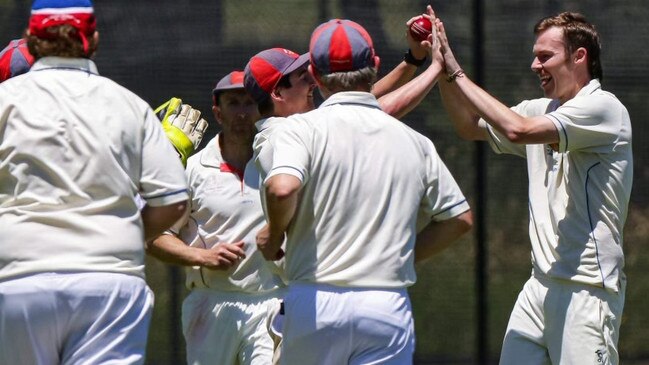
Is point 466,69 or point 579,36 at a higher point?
point 579,36

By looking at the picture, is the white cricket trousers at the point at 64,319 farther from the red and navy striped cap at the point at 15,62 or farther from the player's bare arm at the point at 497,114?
the player's bare arm at the point at 497,114

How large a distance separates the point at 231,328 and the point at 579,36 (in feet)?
5.93

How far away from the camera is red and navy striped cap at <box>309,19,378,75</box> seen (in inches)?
161

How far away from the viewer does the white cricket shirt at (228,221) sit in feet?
17.4

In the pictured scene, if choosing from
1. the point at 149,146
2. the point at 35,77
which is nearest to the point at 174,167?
the point at 149,146

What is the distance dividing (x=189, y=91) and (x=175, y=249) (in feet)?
6.13

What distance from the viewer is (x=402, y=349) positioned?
13.2ft

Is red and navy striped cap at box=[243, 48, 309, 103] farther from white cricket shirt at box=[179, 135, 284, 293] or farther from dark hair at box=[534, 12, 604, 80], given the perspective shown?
dark hair at box=[534, 12, 604, 80]

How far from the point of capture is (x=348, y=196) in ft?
13.1

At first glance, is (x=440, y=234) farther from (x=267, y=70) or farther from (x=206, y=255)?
(x=206, y=255)

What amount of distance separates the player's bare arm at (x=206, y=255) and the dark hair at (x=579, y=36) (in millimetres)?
1500

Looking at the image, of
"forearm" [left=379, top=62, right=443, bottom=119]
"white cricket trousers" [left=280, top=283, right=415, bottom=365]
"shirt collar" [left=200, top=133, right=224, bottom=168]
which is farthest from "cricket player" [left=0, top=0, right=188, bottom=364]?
"shirt collar" [left=200, top=133, right=224, bottom=168]

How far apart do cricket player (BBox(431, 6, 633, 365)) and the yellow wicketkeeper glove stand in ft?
3.87

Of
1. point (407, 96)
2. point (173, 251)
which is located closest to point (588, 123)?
point (407, 96)
